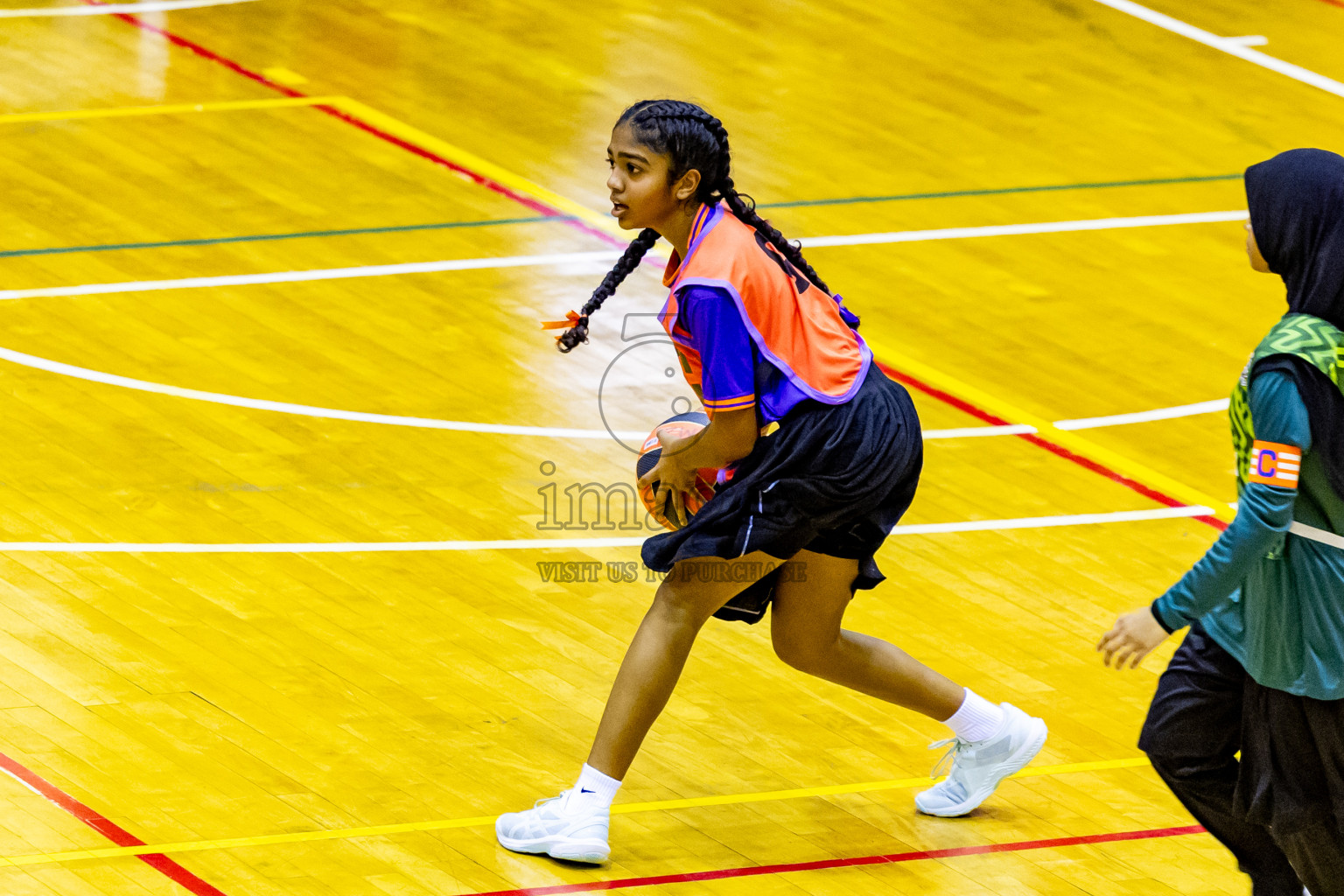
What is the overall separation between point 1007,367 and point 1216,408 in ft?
2.36

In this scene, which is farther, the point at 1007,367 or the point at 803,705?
the point at 1007,367

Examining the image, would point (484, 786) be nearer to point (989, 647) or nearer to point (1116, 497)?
point (989, 647)

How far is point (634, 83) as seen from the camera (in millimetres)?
10430

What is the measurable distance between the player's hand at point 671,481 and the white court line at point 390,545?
1.47 m

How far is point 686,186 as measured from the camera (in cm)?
460

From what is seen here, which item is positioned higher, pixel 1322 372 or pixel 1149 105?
pixel 1322 372

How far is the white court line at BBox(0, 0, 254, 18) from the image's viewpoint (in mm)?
11062

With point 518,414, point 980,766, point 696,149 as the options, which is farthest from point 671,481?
point 518,414

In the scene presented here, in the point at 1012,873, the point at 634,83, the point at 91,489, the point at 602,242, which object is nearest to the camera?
the point at 1012,873

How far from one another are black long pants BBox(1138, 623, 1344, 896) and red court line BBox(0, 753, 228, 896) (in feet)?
6.26

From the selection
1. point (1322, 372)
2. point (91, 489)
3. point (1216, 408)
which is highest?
point (1322, 372)

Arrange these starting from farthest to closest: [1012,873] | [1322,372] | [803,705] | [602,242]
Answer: [602,242]
[803,705]
[1012,873]
[1322,372]

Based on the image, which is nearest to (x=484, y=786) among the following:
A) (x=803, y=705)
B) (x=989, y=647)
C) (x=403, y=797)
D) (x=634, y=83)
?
(x=403, y=797)

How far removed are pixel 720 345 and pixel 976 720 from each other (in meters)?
1.20
